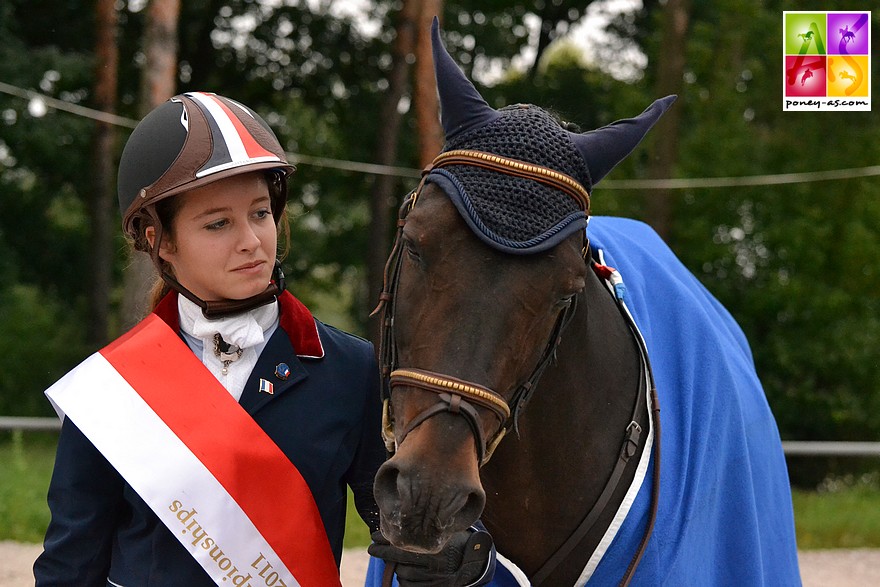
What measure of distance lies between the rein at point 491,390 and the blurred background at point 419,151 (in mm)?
5650

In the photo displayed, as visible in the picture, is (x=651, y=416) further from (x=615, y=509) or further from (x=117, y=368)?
(x=117, y=368)

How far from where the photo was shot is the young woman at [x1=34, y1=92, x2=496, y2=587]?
6.37 ft

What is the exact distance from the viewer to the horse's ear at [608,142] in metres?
1.92

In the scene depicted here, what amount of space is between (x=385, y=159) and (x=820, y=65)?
33.1ft

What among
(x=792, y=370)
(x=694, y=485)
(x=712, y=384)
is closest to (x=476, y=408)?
(x=694, y=485)

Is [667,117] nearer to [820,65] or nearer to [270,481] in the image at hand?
[820,65]

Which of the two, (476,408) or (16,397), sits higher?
(476,408)

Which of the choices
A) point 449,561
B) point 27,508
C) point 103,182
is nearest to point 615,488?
point 449,561

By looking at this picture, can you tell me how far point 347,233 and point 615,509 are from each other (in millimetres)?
15330

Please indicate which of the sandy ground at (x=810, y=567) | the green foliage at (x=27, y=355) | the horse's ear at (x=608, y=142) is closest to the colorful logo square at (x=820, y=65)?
the sandy ground at (x=810, y=567)

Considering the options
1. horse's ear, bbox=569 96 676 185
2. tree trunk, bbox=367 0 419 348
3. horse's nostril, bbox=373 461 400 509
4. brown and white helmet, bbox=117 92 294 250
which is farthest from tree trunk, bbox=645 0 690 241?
horse's nostril, bbox=373 461 400 509

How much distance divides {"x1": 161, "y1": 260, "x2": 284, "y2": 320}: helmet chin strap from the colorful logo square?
3.78 m

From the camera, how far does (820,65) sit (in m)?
5.22

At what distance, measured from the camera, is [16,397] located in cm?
1497
